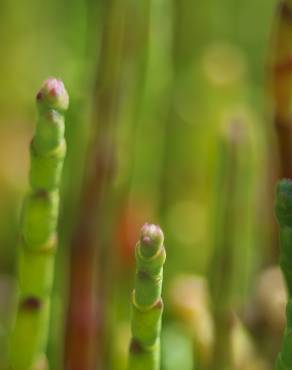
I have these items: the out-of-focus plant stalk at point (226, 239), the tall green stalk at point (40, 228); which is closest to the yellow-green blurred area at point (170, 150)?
the out-of-focus plant stalk at point (226, 239)

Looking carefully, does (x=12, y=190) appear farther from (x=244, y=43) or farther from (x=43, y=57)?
(x=244, y=43)

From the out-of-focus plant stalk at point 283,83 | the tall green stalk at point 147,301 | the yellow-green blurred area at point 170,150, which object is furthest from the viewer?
the yellow-green blurred area at point 170,150

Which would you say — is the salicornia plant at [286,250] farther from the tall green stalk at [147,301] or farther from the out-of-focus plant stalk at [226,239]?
the out-of-focus plant stalk at [226,239]

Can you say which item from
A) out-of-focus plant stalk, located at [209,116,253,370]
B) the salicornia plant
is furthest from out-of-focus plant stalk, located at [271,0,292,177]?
the salicornia plant

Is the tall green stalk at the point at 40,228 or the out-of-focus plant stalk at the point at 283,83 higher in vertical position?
the out-of-focus plant stalk at the point at 283,83

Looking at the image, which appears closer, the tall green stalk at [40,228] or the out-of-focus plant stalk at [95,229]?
the tall green stalk at [40,228]

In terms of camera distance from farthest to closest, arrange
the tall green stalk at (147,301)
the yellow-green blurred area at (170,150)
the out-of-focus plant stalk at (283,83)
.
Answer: the yellow-green blurred area at (170,150) < the out-of-focus plant stalk at (283,83) < the tall green stalk at (147,301)

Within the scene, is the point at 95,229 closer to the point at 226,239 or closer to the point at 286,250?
the point at 226,239
